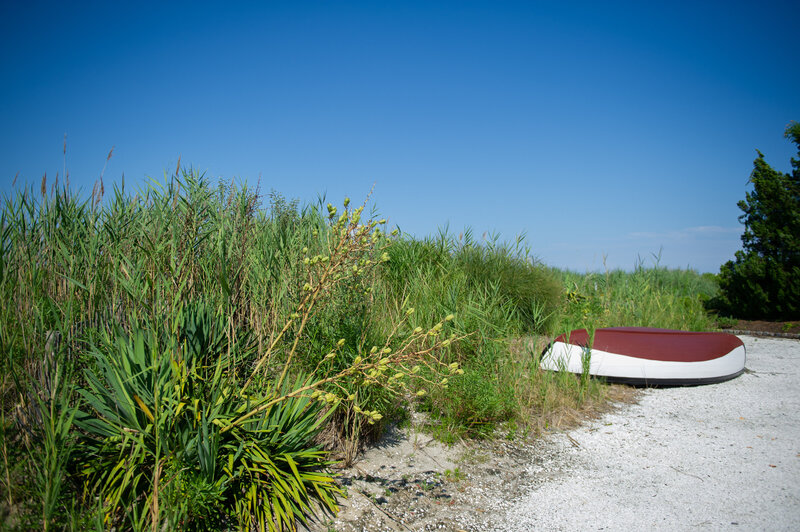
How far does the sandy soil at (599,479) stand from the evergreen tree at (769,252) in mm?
5220

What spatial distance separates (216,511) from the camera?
2131mm

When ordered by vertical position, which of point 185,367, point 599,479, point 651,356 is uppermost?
point 185,367

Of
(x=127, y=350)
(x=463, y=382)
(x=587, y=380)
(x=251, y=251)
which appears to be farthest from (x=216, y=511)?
(x=587, y=380)

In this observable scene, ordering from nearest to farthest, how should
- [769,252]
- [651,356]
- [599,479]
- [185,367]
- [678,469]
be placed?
1. [185,367]
2. [599,479]
3. [678,469]
4. [651,356]
5. [769,252]

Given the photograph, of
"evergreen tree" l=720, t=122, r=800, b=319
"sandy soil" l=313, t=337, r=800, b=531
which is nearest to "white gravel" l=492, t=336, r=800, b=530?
"sandy soil" l=313, t=337, r=800, b=531

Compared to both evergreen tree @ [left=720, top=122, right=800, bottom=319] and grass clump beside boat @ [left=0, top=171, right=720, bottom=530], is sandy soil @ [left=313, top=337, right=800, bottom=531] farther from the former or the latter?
evergreen tree @ [left=720, top=122, right=800, bottom=319]

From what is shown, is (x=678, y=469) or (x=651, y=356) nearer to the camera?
(x=678, y=469)

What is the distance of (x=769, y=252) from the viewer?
9.09 meters

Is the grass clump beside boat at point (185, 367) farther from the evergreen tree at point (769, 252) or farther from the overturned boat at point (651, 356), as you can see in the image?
the evergreen tree at point (769, 252)

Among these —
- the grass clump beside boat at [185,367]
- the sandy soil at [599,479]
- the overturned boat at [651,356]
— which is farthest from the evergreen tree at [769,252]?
the grass clump beside boat at [185,367]

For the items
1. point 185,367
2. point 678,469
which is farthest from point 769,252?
point 185,367

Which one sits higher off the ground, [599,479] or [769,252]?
[769,252]

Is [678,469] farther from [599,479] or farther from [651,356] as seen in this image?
[651,356]

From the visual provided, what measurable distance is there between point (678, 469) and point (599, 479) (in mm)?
683
